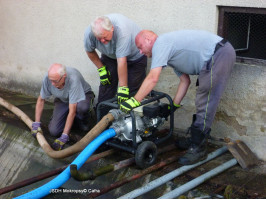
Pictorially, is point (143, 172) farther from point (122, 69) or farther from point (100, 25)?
point (100, 25)

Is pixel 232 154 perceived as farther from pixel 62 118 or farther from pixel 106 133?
pixel 62 118

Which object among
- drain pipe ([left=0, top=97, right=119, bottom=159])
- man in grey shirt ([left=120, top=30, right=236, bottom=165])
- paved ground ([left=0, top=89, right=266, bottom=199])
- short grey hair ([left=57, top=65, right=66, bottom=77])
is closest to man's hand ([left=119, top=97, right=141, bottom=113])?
man in grey shirt ([left=120, top=30, right=236, bottom=165])

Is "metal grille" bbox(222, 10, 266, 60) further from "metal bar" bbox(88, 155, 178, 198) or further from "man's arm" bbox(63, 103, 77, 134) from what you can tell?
"man's arm" bbox(63, 103, 77, 134)

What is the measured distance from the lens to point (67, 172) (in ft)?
13.5

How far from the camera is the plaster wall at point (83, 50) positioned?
4.81 metres

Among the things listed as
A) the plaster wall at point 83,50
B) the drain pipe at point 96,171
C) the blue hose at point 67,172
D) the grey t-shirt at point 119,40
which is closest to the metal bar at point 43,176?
the blue hose at point 67,172

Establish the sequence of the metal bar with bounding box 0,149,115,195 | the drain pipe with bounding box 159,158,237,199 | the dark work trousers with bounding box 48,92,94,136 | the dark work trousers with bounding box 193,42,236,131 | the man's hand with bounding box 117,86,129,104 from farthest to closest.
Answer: the dark work trousers with bounding box 48,92,94,136
the man's hand with bounding box 117,86,129,104
the dark work trousers with bounding box 193,42,236,131
the metal bar with bounding box 0,149,115,195
the drain pipe with bounding box 159,158,237,199

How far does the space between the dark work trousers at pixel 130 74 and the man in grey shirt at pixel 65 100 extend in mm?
280

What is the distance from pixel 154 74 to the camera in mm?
4219

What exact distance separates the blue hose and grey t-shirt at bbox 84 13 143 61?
102cm

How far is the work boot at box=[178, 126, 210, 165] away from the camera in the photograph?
179 inches

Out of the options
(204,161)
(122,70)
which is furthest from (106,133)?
(204,161)

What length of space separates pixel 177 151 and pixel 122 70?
1210 mm

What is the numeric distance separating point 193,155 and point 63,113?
2068 mm
